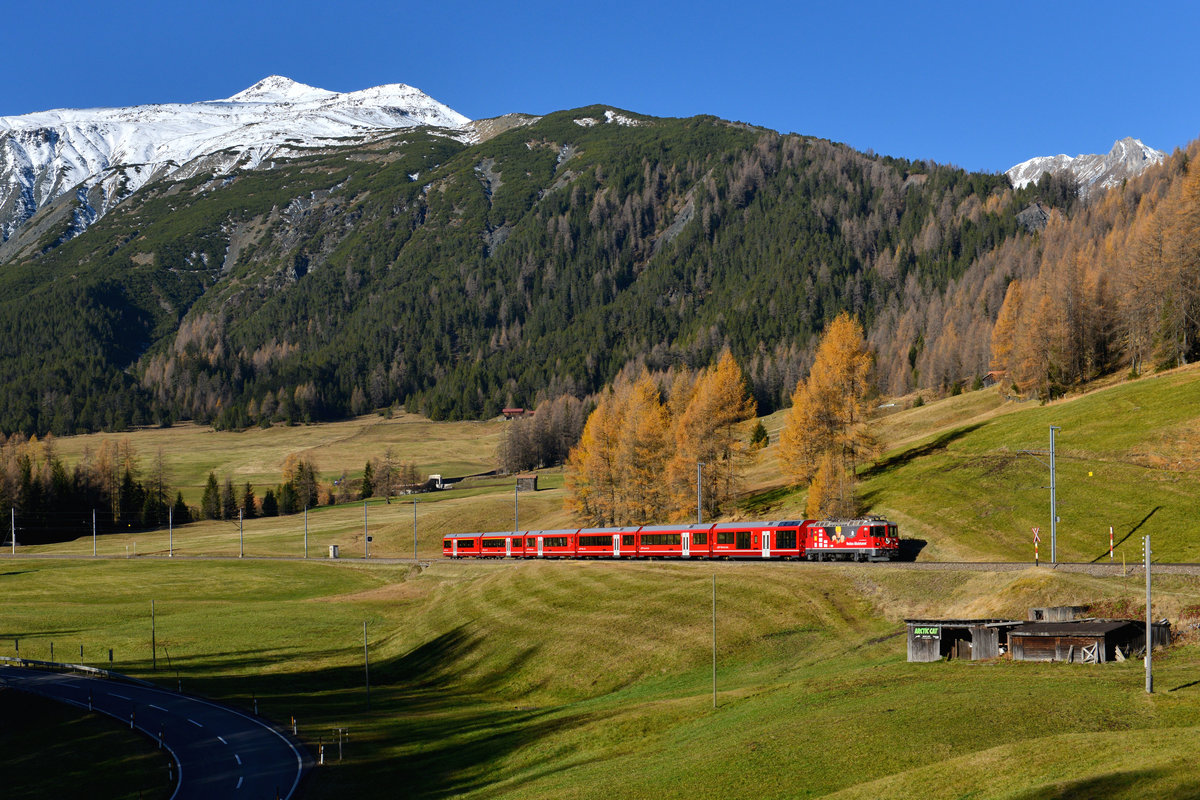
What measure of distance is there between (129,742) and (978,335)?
171304 millimetres

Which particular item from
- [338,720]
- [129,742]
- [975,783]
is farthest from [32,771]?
[975,783]

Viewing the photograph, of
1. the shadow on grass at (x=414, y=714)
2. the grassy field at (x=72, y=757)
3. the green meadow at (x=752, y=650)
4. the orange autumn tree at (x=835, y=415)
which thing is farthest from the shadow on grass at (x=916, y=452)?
the grassy field at (x=72, y=757)

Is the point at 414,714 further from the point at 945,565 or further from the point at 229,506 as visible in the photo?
the point at 229,506

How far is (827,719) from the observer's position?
3841cm

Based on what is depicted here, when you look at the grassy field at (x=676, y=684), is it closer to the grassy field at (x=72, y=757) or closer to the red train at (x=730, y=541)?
the red train at (x=730, y=541)

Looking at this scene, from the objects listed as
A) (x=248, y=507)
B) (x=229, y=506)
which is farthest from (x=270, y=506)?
(x=229, y=506)

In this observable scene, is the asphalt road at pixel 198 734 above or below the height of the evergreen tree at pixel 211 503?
below

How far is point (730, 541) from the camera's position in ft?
267

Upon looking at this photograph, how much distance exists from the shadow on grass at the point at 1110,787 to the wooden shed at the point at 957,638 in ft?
67.1

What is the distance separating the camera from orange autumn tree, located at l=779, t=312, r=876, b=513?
92062mm

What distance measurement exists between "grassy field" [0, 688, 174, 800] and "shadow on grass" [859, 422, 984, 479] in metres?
71.6

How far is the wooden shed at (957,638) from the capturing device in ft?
151

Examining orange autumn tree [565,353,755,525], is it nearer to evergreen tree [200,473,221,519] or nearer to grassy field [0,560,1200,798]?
grassy field [0,560,1200,798]

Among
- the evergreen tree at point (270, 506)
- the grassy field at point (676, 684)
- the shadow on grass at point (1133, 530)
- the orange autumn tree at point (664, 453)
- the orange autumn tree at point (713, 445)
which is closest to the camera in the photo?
the grassy field at point (676, 684)
